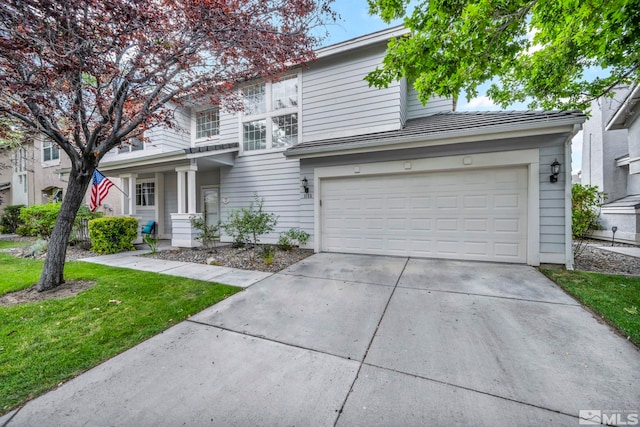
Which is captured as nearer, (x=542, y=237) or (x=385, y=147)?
(x=542, y=237)

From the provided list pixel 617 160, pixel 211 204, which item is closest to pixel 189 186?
pixel 211 204

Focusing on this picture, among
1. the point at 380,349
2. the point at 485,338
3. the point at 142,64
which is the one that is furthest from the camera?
the point at 142,64

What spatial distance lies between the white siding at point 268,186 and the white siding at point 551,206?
584 centimetres

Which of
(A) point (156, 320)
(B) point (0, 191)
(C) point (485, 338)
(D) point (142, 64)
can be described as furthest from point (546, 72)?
(B) point (0, 191)

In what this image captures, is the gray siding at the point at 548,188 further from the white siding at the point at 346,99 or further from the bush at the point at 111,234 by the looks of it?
the bush at the point at 111,234

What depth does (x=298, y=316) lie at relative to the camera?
10.4 feet

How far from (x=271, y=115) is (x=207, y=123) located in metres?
3.13

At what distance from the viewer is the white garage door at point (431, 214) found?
5.50 m

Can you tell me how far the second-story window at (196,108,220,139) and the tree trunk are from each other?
230 inches

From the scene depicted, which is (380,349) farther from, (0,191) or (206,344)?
(0,191)

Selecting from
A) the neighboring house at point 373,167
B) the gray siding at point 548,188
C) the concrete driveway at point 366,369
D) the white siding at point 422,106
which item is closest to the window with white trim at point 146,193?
the neighboring house at point 373,167

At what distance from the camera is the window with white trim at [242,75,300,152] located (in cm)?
827

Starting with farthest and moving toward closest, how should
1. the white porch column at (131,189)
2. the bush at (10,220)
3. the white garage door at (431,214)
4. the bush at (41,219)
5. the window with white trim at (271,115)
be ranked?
the bush at (10,220) → the white porch column at (131,189) → the bush at (41,219) → the window with white trim at (271,115) → the white garage door at (431,214)

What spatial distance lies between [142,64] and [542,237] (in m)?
8.11
